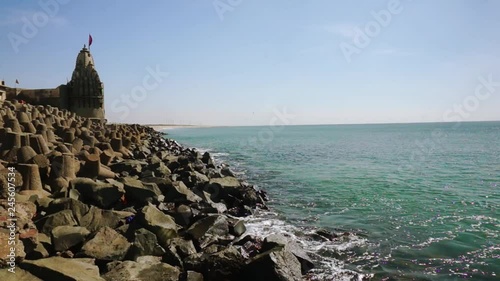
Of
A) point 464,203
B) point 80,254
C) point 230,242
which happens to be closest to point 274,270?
point 230,242

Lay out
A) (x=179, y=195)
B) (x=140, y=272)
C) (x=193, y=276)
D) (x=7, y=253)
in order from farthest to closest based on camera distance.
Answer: (x=179, y=195)
(x=193, y=276)
(x=140, y=272)
(x=7, y=253)

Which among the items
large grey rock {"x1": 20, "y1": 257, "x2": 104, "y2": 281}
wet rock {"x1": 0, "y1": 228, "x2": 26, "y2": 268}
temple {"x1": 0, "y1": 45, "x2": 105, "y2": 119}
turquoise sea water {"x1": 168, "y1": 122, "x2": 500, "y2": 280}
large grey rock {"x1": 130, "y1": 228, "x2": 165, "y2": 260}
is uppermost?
temple {"x1": 0, "y1": 45, "x2": 105, "y2": 119}

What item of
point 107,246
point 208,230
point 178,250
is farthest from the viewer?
point 208,230

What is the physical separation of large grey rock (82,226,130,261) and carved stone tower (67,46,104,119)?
3673 cm

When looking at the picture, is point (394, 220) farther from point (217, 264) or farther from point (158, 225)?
point (158, 225)

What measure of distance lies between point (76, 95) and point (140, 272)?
38.8 meters

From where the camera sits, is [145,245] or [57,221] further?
[57,221]

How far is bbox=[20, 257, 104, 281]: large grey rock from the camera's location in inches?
164

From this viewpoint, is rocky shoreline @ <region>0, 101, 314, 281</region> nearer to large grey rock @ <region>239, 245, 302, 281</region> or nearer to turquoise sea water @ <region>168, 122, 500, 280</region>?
large grey rock @ <region>239, 245, 302, 281</region>

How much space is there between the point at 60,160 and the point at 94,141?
6.36m

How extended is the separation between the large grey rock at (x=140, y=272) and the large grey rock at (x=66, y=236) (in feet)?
3.28

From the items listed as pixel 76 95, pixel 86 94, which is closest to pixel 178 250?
pixel 86 94

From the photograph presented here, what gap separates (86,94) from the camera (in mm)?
38719

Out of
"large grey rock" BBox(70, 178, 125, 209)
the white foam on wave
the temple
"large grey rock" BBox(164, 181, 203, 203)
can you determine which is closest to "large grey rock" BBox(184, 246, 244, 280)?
the white foam on wave
